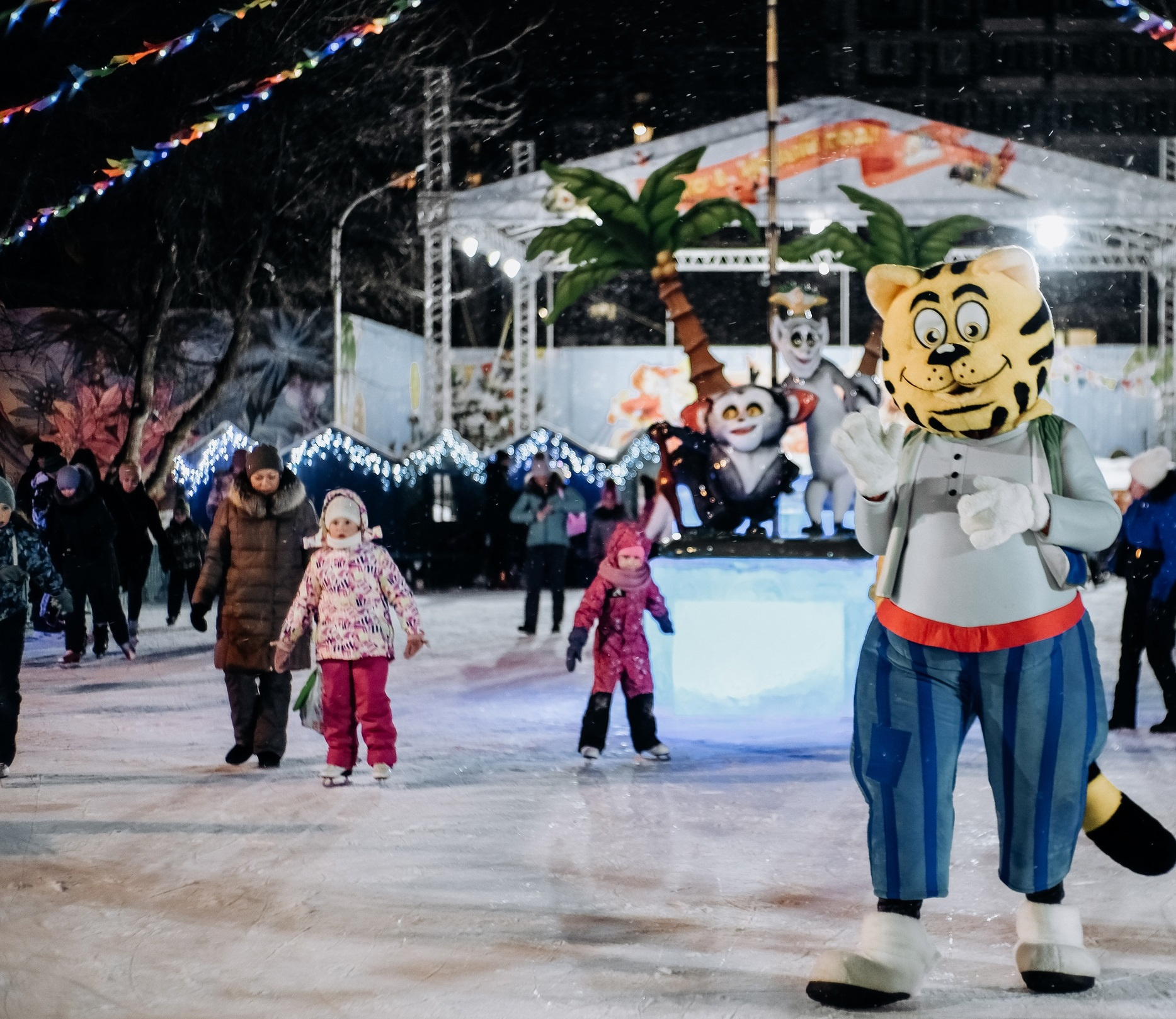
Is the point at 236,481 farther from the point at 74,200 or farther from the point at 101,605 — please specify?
the point at 101,605

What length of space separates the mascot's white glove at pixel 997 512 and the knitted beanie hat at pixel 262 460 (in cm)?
405

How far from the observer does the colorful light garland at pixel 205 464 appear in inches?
645

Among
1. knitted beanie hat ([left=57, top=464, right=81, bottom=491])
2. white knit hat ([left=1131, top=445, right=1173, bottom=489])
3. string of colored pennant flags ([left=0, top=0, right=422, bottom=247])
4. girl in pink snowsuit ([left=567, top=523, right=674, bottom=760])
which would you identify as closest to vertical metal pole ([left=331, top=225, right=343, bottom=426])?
knitted beanie hat ([left=57, top=464, right=81, bottom=491])

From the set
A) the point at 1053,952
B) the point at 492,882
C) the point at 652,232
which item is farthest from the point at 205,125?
the point at 1053,952

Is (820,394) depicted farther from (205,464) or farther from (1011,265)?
(205,464)

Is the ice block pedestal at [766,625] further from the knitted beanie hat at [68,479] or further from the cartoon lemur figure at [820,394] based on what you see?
the knitted beanie hat at [68,479]

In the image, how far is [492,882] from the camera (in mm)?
4762

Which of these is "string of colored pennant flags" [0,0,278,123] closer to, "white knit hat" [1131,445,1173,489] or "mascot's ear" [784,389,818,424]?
"mascot's ear" [784,389,818,424]

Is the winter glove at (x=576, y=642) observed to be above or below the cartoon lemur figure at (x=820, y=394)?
below

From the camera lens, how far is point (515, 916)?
170 inches

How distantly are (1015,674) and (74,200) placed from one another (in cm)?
730

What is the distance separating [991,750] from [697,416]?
16.0ft

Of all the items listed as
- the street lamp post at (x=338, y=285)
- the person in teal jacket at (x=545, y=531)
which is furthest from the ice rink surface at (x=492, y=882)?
the street lamp post at (x=338, y=285)

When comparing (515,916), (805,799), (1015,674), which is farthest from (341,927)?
(805,799)
